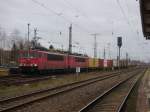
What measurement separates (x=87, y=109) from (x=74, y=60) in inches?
1702

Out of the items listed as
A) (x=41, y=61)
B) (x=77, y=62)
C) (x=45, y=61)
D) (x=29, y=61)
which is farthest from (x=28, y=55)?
(x=77, y=62)

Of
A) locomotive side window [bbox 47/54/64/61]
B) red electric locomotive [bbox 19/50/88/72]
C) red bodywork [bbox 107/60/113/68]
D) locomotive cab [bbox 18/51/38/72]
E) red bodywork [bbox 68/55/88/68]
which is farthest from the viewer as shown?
red bodywork [bbox 107/60/113/68]

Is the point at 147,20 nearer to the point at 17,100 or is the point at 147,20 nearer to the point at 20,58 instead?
the point at 17,100

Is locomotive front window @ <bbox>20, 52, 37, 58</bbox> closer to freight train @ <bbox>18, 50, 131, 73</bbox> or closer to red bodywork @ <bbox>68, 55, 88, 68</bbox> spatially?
freight train @ <bbox>18, 50, 131, 73</bbox>

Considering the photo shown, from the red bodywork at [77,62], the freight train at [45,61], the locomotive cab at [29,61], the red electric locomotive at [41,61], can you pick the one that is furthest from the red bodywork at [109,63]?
the locomotive cab at [29,61]

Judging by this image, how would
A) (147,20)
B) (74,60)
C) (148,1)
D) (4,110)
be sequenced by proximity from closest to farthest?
(4,110), (148,1), (147,20), (74,60)

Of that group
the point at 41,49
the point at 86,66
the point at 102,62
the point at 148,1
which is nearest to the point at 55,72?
the point at 41,49

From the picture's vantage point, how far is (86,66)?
225 feet

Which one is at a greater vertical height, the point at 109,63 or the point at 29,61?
the point at 109,63

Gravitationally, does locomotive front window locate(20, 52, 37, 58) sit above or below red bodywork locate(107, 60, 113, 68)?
above

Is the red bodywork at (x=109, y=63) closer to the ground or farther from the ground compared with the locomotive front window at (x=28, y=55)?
closer to the ground

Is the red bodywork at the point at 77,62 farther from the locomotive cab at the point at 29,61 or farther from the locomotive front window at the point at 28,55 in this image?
the locomotive cab at the point at 29,61

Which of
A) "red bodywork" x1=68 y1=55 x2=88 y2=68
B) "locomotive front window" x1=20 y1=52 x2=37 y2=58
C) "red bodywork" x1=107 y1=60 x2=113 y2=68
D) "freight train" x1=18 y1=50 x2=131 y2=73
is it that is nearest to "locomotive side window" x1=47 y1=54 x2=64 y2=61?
"freight train" x1=18 y1=50 x2=131 y2=73

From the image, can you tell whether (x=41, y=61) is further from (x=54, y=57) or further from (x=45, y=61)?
(x=54, y=57)
